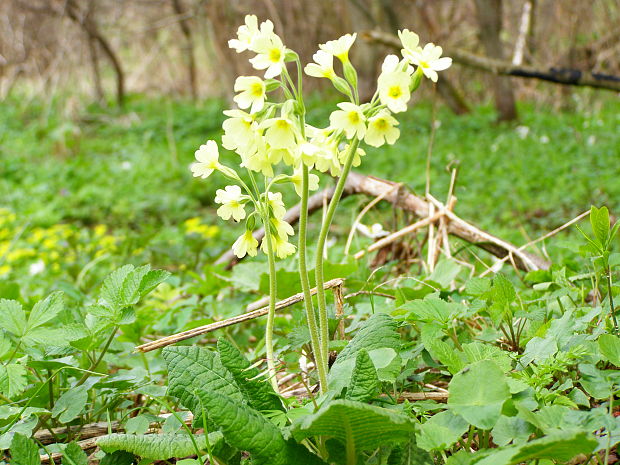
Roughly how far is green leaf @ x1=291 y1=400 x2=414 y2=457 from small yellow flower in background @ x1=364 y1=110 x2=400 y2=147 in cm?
37

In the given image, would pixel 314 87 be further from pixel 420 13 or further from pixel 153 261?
pixel 153 261

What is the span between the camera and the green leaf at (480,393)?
0.85 metres

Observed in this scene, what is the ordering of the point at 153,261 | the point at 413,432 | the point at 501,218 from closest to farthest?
the point at 413,432, the point at 153,261, the point at 501,218

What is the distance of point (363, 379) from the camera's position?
926 millimetres

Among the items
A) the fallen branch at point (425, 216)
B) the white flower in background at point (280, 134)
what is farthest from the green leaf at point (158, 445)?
the fallen branch at point (425, 216)

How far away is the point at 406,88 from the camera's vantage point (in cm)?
91

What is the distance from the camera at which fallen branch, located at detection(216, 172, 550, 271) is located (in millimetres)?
1946

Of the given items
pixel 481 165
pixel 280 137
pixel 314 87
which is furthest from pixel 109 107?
pixel 280 137

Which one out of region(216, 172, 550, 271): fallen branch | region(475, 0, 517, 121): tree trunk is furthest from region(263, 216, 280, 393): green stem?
region(475, 0, 517, 121): tree trunk

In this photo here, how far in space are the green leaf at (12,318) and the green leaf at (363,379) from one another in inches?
25.1

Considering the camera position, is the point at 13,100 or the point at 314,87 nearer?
the point at 314,87

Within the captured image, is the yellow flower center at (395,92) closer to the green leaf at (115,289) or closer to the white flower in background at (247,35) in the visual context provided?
the white flower in background at (247,35)

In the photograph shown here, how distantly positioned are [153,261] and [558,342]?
258 centimetres

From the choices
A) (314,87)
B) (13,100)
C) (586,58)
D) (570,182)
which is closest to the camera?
(570,182)
